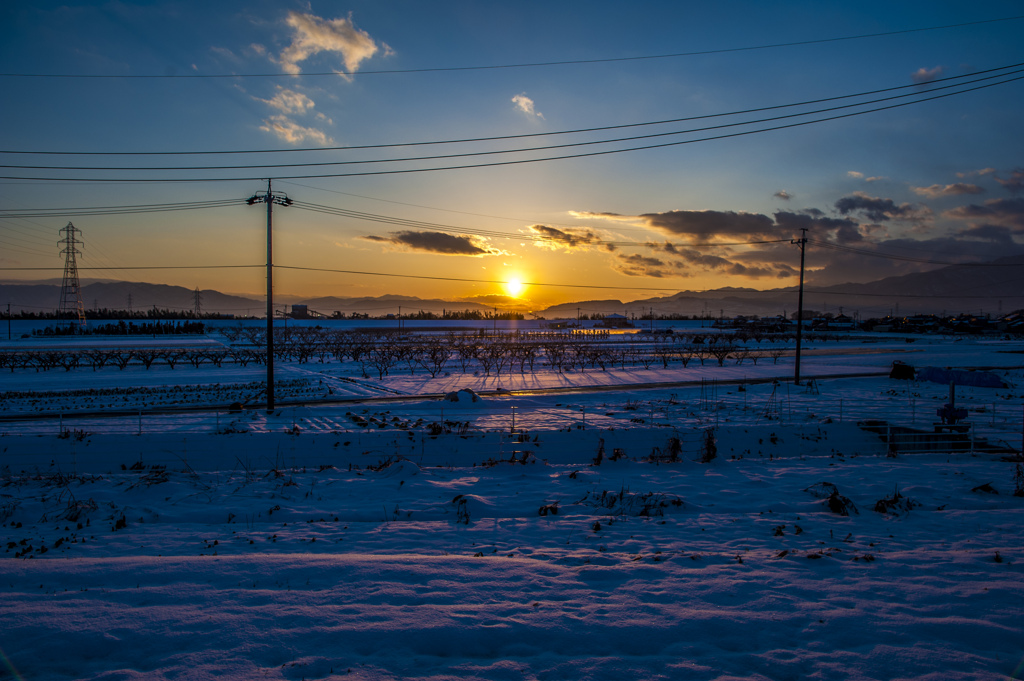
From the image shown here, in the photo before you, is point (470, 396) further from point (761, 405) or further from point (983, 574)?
point (983, 574)

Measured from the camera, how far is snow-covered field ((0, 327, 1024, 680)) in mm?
4320

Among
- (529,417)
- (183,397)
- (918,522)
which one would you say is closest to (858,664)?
(918,522)

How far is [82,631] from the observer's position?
Answer: 4.48 m

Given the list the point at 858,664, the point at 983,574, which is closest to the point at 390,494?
the point at 858,664

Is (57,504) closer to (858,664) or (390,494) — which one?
(390,494)

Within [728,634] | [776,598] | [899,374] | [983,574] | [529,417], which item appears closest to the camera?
[728,634]

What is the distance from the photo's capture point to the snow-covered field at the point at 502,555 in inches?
170

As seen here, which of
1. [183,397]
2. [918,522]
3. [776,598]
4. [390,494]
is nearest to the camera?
[776,598]

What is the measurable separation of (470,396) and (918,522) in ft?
50.1

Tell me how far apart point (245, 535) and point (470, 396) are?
13611 mm

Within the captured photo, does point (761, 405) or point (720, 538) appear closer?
point (720, 538)

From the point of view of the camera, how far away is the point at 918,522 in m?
8.00

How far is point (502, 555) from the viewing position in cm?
658

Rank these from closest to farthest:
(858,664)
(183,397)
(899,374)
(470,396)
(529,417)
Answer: (858,664)
(529,417)
(470,396)
(183,397)
(899,374)
